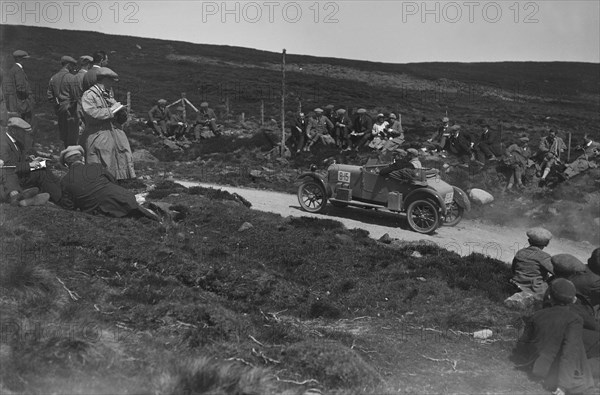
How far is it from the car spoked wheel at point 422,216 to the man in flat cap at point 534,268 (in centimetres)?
402

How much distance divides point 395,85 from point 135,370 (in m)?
54.1

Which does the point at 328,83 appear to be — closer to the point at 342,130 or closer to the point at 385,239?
the point at 342,130

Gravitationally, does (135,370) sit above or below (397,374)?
above

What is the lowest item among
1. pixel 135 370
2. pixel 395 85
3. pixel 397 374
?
pixel 397 374

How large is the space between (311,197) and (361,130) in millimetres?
8131

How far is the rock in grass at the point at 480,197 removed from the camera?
16.4 metres

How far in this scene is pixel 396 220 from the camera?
48.2 ft

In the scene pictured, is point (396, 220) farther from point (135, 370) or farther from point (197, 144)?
point (197, 144)

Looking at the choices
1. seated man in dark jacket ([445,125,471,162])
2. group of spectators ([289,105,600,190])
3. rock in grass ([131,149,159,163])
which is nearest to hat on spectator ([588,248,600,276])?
group of spectators ([289,105,600,190])

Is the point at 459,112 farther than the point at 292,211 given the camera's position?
Yes

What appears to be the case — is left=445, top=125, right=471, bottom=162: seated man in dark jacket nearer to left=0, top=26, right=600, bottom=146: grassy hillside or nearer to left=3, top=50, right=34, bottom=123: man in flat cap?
left=0, top=26, right=600, bottom=146: grassy hillside

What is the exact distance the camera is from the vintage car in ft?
44.3

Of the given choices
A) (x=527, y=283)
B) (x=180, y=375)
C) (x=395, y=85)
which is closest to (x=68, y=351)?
(x=180, y=375)

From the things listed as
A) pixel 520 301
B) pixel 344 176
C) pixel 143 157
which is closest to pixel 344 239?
pixel 344 176
